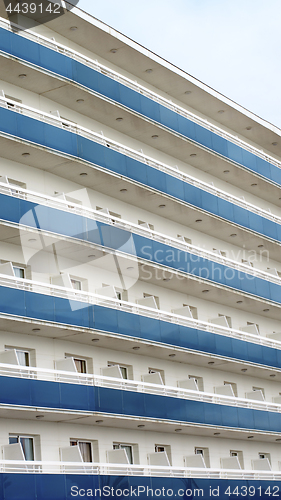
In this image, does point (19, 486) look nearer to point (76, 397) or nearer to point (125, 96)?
point (76, 397)

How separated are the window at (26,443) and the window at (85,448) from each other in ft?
7.79

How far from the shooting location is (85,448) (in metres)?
34.9

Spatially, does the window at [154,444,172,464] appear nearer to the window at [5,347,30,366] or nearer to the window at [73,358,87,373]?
the window at [73,358,87,373]

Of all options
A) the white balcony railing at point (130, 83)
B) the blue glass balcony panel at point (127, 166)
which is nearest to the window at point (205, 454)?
the blue glass balcony panel at point (127, 166)

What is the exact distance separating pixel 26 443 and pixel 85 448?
3515mm

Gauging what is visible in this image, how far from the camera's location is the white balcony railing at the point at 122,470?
99.0ft

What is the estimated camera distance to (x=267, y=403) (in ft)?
147

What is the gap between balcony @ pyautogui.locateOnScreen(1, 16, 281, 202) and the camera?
36.6 metres

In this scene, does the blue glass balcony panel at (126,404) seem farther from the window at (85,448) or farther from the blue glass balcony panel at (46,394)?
the window at (85,448)

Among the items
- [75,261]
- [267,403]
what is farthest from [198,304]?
[75,261]

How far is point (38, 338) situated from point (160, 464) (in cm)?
807

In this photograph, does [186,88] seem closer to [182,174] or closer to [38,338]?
[182,174]

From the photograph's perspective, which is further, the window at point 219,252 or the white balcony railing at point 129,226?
the window at point 219,252

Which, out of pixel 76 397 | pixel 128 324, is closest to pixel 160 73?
pixel 128 324
